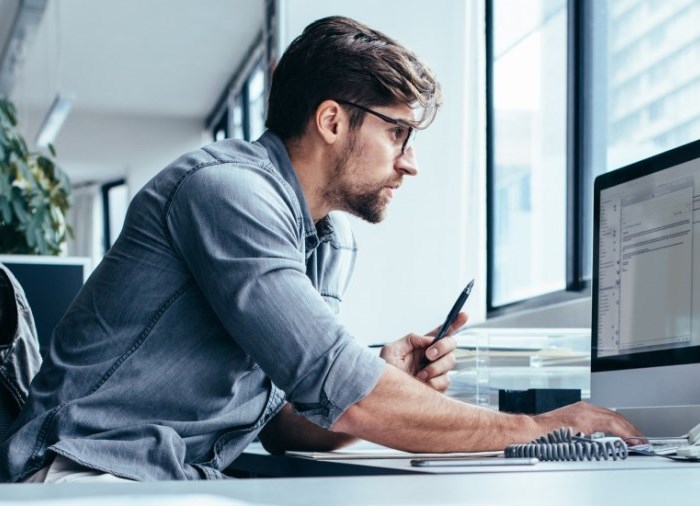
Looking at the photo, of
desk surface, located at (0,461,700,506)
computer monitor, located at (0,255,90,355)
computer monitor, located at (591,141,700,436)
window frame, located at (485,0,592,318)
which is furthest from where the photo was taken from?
window frame, located at (485,0,592,318)

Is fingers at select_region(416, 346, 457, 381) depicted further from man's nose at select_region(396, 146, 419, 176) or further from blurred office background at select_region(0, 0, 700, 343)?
blurred office background at select_region(0, 0, 700, 343)

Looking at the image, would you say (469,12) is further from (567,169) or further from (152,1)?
(152,1)

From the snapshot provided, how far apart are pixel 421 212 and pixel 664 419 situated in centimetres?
218

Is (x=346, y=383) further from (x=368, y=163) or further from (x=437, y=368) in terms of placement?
(x=368, y=163)

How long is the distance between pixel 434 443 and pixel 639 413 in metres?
0.50

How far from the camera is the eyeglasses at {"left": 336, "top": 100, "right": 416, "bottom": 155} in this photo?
1.89 m

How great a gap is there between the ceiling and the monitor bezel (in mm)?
5263

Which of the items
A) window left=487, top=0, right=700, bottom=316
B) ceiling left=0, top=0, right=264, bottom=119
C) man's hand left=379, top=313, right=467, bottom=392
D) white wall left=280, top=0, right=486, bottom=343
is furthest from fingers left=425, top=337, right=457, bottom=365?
ceiling left=0, top=0, right=264, bottom=119

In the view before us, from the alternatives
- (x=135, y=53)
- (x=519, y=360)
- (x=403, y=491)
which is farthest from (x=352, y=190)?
(x=135, y=53)

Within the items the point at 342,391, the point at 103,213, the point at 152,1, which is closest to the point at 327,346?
the point at 342,391

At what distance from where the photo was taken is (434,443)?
1571mm

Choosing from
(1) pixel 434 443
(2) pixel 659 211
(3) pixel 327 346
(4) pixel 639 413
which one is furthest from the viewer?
(4) pixel 639 413

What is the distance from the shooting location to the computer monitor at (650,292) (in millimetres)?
1635

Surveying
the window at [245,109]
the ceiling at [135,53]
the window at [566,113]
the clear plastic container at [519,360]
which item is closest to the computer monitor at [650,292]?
the clear plastic container at [519,360]
